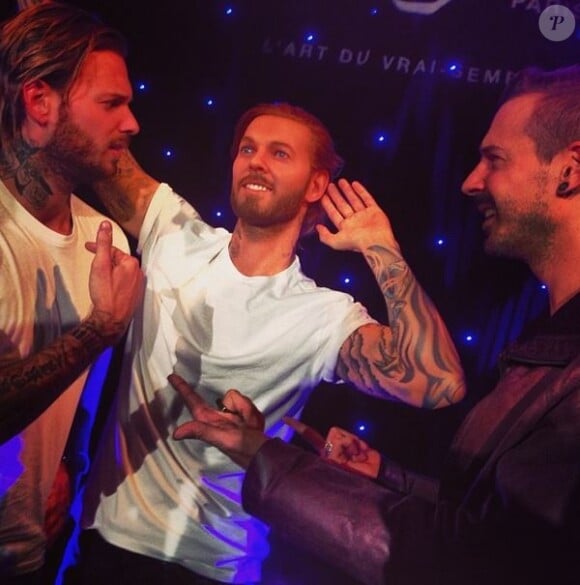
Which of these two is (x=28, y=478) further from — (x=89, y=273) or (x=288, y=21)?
(x=288, y=21)

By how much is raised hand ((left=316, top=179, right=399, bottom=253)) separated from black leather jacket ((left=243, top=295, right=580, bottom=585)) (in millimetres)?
598

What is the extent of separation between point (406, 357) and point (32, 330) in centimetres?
115

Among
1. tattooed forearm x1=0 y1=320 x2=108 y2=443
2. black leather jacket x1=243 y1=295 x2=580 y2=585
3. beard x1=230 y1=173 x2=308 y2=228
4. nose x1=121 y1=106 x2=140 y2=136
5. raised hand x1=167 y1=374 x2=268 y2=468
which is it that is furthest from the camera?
nose x1=121 y1=106 x2=140 y2=136

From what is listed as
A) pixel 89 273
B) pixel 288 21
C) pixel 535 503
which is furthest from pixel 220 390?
pixel 288 21

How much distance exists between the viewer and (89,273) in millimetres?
2457

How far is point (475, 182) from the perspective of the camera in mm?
2416

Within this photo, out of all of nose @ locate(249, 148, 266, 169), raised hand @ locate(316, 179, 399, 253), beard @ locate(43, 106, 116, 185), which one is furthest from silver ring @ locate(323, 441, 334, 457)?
beard @ locate(43, 106, 116, 185)

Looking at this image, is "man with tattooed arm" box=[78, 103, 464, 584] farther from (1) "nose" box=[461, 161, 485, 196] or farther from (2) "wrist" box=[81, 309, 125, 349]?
(1) "nose" box=[461, 161, 485, 196]

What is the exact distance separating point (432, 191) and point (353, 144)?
11.9 inches

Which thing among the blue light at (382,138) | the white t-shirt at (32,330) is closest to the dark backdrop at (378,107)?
the blue light at (382,138)

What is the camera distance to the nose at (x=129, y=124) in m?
2.57

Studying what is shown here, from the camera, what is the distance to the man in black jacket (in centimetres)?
169

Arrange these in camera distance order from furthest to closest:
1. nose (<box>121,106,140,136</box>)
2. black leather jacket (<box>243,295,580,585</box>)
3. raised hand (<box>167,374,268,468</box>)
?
nose (<box>121,106,140,136</box>) → raised hand (<box>167,374,268,468</box>) → black leather jacket (<box>243,295,580,585</box>)

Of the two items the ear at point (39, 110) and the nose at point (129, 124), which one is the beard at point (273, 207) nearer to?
the nose at point (129, 124)
